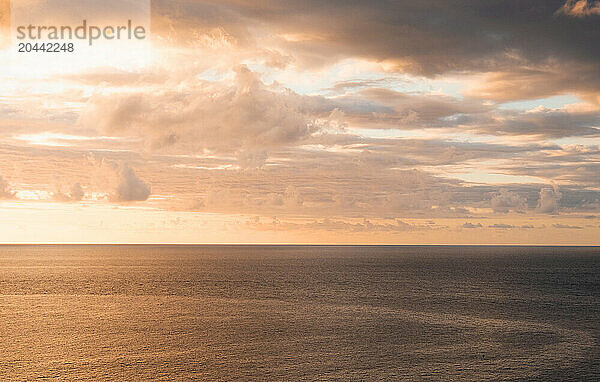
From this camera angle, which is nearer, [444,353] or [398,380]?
[398,380]

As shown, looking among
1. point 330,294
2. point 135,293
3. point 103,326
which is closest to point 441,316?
point 330,294

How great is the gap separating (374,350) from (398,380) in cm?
1357

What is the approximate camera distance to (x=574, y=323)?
299ft

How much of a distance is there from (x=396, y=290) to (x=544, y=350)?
75.9m

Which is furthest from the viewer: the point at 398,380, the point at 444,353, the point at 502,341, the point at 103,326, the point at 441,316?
the point at 441,316

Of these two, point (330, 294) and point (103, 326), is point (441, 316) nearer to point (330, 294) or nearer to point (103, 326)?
point (330, 294)

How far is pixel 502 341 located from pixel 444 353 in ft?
39.7

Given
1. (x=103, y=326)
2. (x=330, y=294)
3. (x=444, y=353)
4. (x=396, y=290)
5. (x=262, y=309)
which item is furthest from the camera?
(x=396, y=290)

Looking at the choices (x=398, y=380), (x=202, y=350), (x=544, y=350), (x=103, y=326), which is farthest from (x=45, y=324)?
(x=544, y=350)

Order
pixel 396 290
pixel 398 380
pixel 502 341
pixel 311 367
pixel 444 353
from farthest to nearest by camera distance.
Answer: pixel 396 290 < pixel 502 341 < pixel 444 353 < pixel 311 367 < pixel 398 380

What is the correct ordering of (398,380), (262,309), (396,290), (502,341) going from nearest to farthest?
(398,380) < (502,341) < (262,309) < (396,290)

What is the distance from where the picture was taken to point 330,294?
133625 millimetres

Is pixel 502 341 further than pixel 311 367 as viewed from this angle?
Yes

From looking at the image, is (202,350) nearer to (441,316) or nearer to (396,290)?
(441,316)
